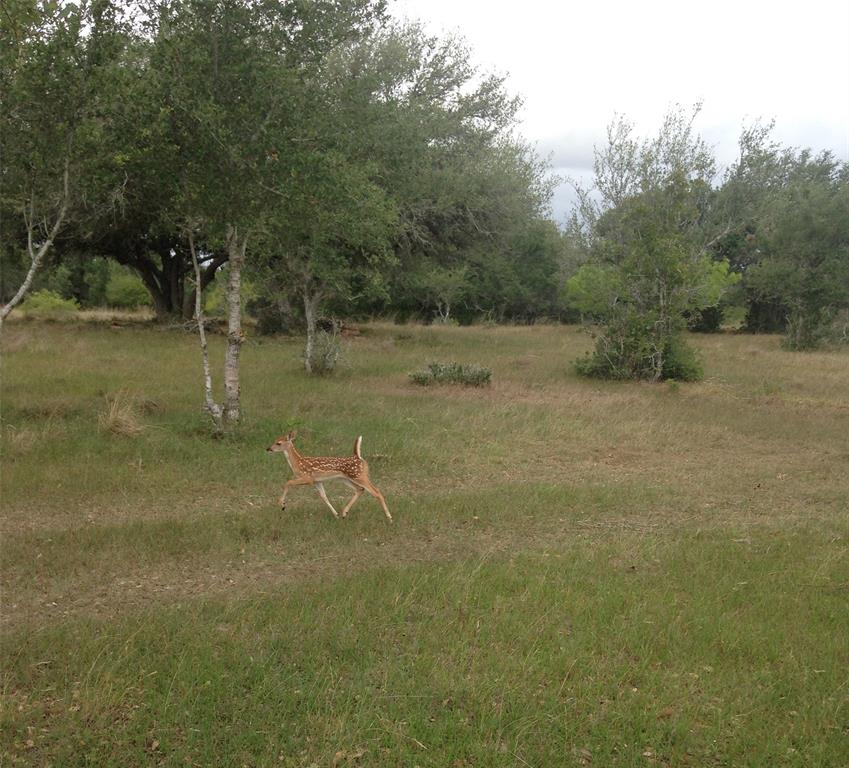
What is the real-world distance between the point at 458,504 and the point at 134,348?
15.5 meters

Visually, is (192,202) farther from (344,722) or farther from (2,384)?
(344,722)

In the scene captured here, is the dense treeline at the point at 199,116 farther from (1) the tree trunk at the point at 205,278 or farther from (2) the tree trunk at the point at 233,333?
(1) the tree trunk at the point at 205,278

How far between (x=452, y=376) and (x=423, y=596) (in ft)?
36.9

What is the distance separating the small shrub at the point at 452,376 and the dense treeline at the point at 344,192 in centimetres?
349

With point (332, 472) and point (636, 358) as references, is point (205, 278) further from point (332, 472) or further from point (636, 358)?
point (332, 472)

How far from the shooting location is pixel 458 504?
8055 mm

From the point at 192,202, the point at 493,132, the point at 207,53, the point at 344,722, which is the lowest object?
the point at 344,722

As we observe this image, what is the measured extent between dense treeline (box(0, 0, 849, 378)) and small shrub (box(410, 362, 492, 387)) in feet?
11.4

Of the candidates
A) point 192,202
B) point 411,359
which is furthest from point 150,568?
point 411,359

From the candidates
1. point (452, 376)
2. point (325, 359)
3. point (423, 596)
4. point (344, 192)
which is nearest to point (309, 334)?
point (325, 359)

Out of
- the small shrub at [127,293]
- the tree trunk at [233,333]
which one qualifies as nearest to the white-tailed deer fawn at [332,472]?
the tree trunk at [233,333]

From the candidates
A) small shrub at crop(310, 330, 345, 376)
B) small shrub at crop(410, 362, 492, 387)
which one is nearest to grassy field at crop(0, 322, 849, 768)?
small shrub at crop(410, 362, 492, 387)

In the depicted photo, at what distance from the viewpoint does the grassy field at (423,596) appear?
401 cm

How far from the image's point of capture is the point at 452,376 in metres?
16.7
